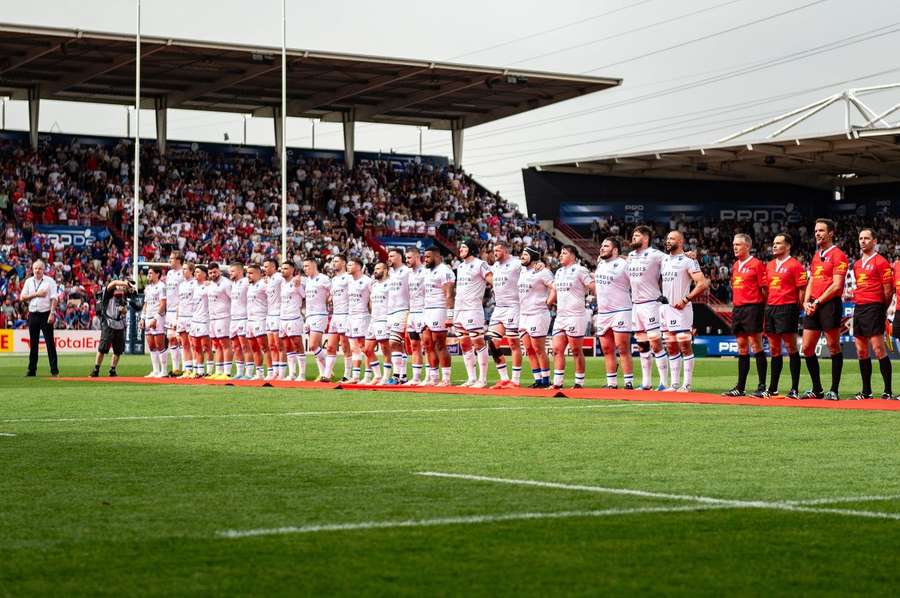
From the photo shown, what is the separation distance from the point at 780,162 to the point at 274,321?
33.0m

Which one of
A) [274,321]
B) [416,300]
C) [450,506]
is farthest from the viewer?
[274,321]

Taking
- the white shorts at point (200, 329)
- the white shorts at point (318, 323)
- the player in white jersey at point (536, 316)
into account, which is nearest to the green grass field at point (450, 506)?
the player in white jersey at point (536, 316)

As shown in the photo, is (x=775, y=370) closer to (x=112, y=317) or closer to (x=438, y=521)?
(x=438, y=521)

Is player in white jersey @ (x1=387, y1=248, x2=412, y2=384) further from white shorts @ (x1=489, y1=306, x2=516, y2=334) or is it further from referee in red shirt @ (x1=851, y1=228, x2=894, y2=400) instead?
referee in red shirt @ (x1=851, y1=228, x2=894, y2=400)

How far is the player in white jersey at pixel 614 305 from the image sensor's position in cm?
1933

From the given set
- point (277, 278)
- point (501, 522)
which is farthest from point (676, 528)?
point (277, 278)

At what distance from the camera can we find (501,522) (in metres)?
6.51

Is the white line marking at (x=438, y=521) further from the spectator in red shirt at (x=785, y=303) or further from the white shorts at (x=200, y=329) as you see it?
the white shorts at (x=200, y=329)

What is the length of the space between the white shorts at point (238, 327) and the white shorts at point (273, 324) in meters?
0.63

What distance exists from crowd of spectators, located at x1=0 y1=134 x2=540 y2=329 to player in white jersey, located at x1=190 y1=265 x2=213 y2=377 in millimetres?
15941

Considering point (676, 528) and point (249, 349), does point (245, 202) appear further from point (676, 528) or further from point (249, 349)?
point (676, 528)

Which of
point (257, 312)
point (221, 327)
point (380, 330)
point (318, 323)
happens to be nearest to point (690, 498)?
point (380, 330)

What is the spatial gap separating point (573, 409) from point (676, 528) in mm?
8628

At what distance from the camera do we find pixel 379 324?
2225 cm
